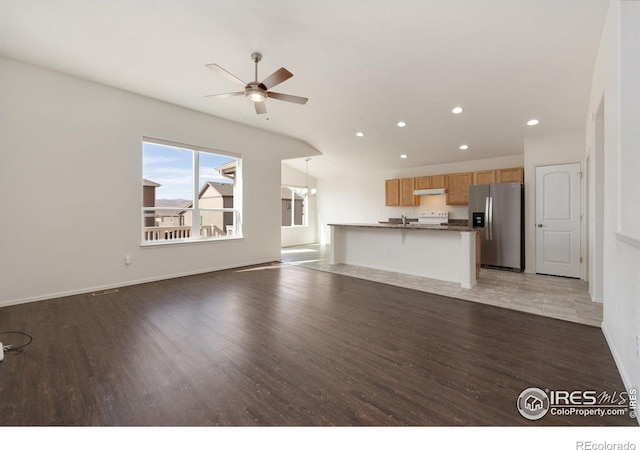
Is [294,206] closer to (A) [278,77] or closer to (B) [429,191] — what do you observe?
(B) [429,191]

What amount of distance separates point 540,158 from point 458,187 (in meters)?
1.77

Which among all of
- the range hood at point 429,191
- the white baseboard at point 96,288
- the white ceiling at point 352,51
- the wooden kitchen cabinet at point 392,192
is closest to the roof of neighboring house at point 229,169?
the white ceiling at point 352,51

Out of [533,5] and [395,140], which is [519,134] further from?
[533,5]

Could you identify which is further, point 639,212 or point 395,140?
point 395,140

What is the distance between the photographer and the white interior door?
4824 mm

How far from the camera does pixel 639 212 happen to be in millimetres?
1614

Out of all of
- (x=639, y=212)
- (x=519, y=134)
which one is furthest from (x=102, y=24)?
(x=519, y=134)

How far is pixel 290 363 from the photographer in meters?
2.13

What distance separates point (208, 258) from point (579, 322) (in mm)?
5581

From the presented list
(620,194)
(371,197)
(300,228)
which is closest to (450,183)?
(371,197)

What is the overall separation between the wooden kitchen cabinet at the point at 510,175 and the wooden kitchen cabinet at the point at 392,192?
A: 250 cm

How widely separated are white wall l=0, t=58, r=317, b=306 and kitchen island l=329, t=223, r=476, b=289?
315cm

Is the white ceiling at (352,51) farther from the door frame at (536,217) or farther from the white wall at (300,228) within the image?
the white wall at (300,228)

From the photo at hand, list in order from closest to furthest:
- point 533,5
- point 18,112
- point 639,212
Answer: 1. point 639,212
2. point 533,5
3. point 18,112
